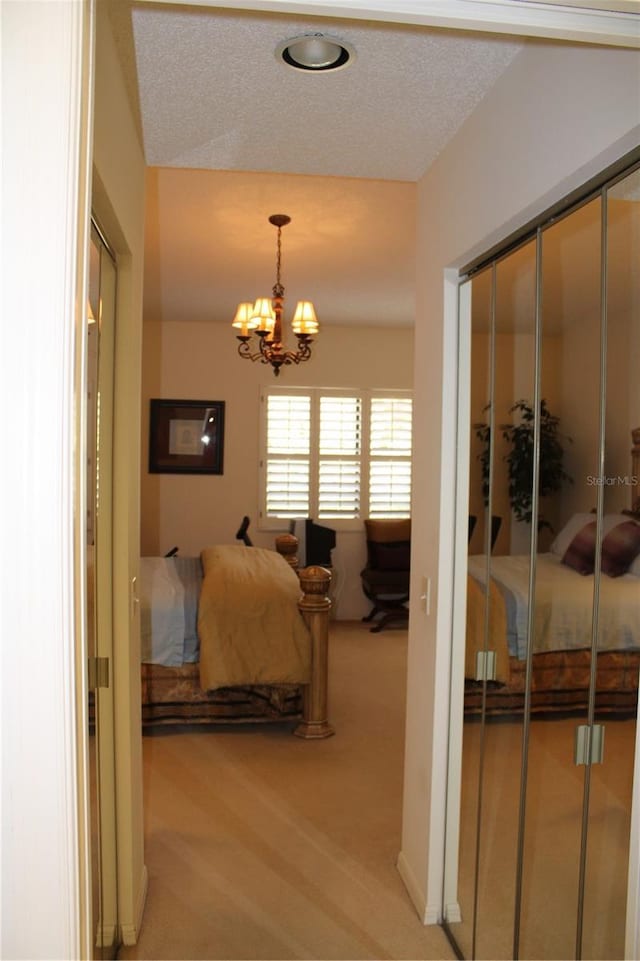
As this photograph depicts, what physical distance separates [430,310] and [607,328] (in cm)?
113

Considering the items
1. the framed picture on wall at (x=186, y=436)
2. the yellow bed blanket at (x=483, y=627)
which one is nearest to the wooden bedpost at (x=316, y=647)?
the yellow bed blanket at (x=483, y=627)

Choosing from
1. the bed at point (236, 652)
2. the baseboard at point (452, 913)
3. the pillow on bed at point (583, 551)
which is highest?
the pillow on bed at point (583, 551)

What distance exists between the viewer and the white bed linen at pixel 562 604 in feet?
5.13

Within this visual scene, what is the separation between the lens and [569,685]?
1765 mm

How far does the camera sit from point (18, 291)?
893mm

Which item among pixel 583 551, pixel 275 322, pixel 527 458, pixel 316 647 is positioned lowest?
pixel 316 647

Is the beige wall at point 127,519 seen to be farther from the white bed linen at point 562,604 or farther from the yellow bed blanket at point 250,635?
the yellow bed blanket at point 250,635

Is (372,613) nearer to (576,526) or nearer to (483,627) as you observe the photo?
(483,627)

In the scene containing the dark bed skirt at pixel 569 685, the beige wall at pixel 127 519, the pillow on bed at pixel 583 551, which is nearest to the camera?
the dark bed skirt at pixel 569 685

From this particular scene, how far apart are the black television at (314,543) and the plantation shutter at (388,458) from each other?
528 mm

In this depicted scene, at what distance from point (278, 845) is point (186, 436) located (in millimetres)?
4442

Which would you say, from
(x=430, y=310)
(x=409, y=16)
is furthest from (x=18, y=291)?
(x=430, y=310)

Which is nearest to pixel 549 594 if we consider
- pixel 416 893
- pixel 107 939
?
pixel 416 893

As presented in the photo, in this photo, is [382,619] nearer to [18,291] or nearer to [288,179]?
[288,179]
